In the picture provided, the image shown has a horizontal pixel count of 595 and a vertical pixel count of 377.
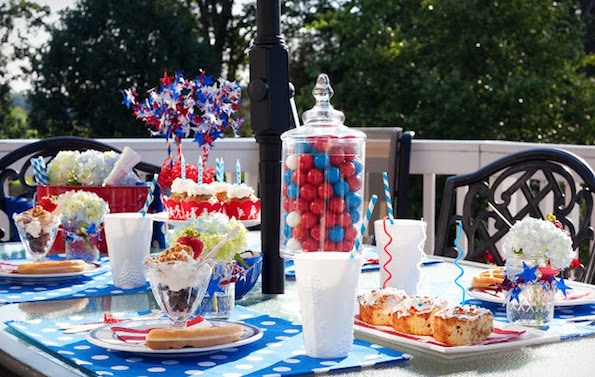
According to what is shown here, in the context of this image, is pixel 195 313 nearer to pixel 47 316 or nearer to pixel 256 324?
pixel 256 324

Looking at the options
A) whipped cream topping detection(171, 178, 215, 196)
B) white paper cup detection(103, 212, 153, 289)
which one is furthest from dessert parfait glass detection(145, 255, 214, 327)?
whipped cream topping detection(171, 178, 215, 196)

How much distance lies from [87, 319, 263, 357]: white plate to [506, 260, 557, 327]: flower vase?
0.39m

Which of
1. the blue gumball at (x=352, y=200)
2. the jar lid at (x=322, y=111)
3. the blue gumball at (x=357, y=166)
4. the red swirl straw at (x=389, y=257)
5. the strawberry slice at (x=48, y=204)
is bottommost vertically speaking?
the red swirl straw at (x=389, y=257)

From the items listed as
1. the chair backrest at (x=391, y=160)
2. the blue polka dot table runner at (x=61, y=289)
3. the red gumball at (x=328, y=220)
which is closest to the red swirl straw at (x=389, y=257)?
the red gumball at (x=328, y=220)

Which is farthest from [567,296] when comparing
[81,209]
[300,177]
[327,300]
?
[81,209]

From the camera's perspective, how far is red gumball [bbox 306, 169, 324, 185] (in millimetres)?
1660

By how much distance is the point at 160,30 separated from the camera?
19.3 meters

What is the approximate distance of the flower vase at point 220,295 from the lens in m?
1.60

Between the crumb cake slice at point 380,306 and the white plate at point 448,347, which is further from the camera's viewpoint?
the crumb cake slice at point 380,306

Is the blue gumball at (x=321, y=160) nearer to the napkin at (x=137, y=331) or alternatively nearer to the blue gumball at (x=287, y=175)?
the blue gumball at (x=287, y=175)

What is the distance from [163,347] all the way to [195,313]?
0.90 ft

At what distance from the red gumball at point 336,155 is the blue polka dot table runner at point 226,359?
32 centimetres

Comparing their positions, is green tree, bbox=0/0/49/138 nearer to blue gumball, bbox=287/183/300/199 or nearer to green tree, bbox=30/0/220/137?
green tree, bbox=30/0/220/137

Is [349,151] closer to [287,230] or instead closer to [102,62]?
[287,230]
